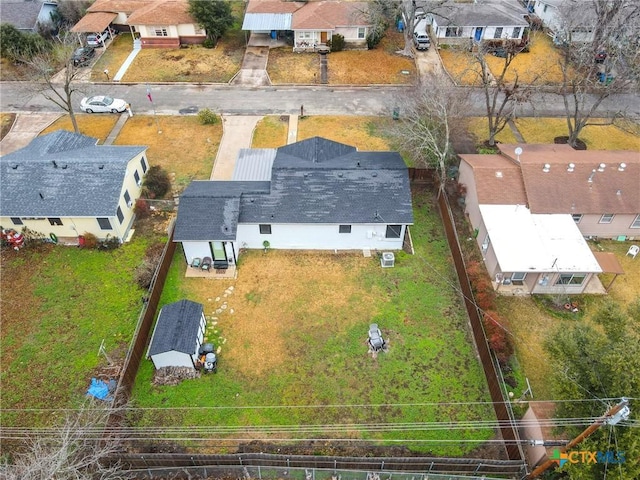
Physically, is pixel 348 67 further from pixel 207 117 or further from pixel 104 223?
pixel 104 223

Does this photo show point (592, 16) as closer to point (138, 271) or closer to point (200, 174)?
point (200, 174)

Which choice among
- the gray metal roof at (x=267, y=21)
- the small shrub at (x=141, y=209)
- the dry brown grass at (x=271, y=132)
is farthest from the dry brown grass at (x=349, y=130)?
the gray metal roof at (x=267, y=21)

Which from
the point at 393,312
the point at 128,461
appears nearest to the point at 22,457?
the point at 128,461

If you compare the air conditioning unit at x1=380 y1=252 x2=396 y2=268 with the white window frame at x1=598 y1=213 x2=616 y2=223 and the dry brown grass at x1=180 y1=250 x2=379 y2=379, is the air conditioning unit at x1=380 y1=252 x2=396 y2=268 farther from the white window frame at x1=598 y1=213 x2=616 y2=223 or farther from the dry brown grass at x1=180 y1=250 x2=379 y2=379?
the white window frame at x1=598 y1=213 x2=616 y2=223

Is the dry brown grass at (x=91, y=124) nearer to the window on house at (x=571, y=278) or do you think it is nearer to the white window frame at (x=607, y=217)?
the window on house at (x=571, y=278)

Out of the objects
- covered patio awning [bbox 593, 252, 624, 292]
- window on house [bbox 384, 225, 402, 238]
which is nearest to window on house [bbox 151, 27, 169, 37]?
window on house [bbox 384, 225, 402, 238]

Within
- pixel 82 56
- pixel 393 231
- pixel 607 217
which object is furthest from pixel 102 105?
pixel 607 217
